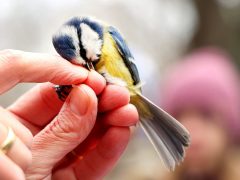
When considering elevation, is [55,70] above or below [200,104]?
above

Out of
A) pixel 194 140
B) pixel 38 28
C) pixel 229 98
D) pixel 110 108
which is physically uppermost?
pixel 110 108

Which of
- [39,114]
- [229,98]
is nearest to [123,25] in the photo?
[229,98]

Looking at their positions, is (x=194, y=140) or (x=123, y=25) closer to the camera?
(x=194, y=140)

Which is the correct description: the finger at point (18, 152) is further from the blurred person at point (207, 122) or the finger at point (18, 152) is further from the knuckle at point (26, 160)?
the blurred person at point (207, 122)

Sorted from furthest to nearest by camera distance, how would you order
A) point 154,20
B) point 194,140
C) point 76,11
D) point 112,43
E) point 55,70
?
point 154,20, point 76,11, point 194,140, point 112,43, point 55,70

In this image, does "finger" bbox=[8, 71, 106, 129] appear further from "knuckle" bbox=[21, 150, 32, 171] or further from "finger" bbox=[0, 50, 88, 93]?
"knuckle" bbox=[21, 150, 32, 171]

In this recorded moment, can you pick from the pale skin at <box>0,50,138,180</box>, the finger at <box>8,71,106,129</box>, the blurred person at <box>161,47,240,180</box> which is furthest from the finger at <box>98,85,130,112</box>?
the blurred person at <box>161,47,240,180</box>

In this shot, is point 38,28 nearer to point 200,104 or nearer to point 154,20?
point 154,20
